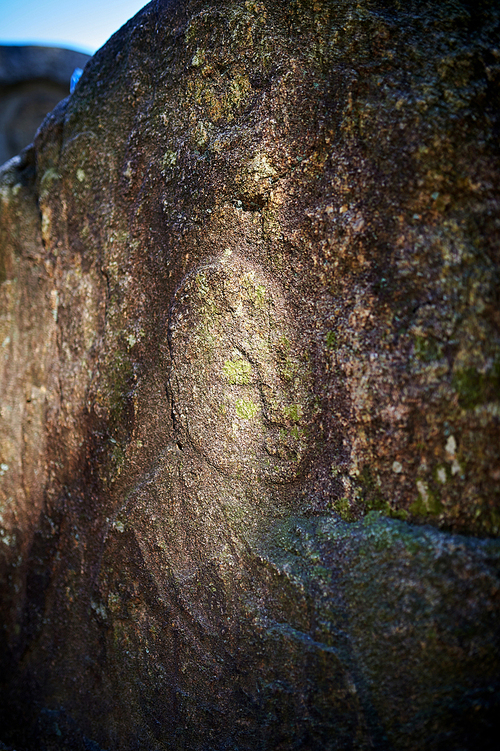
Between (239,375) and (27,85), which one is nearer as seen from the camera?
(239,375)

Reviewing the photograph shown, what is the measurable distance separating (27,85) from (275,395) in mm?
5520

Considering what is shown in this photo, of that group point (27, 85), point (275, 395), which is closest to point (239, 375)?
Answer: point (275, 395)

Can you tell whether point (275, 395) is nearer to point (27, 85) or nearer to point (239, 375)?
point (239, 375)

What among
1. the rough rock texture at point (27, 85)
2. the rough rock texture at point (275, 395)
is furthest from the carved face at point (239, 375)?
the rough rock texture at point (27, 85)

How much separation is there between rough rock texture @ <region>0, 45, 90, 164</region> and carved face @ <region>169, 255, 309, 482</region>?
5.07 metres

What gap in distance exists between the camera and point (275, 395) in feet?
3.30

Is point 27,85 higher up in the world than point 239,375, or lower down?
higher up

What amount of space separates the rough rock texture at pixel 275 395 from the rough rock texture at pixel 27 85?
4470mm

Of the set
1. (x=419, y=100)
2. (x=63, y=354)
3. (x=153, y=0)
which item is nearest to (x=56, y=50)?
(x=153, y=0)

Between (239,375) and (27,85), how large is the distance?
17.9 feet

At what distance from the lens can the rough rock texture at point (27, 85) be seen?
4840mm

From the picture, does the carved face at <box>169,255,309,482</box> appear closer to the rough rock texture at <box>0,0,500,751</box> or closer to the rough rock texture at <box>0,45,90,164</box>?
the rough rock texture at <box>0,0,500,751</box>

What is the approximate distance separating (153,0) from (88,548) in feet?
4.73

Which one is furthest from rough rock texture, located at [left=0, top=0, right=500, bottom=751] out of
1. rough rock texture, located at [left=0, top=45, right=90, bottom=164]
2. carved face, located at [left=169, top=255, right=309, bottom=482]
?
rough rock texture, located at [left=0, top=45, right=90, bottom=164]
